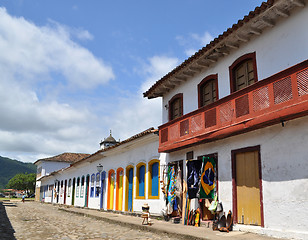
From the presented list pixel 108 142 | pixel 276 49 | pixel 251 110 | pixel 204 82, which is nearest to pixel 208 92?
pixel 204 82

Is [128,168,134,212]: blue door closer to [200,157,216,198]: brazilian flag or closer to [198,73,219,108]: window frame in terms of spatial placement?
[198,73,219,108]: window frame

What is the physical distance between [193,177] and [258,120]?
12.3ft

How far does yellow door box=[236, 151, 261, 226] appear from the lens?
28.6ft

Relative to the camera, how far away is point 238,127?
8898mm

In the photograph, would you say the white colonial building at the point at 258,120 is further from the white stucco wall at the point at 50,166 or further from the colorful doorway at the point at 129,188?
the white stucco wall at the point at 50,166

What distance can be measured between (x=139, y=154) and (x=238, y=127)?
8.40 metres

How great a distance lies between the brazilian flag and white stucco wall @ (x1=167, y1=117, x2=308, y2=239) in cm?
153

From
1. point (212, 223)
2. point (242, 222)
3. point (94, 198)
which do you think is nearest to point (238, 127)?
point (242, 222)

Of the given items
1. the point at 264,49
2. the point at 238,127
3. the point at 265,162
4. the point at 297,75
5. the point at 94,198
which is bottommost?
the point at 94,198

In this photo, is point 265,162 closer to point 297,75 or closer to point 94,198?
point 297,75

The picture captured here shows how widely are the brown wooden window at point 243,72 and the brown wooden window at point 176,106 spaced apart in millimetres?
3338

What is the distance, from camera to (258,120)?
322 inches

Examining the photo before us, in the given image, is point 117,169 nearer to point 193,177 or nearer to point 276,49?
point 193,177

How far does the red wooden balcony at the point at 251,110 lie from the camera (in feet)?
23.7
